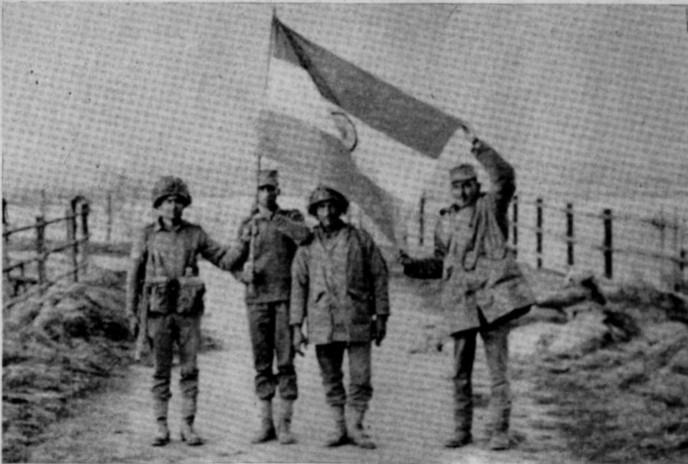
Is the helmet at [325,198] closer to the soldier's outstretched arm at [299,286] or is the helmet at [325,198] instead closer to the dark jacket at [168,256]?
the soldier's outstretched arm at [299,286]

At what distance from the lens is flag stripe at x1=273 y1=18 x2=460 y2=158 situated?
5.35 metres

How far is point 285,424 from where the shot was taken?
5.30 m

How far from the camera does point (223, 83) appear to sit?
598cm

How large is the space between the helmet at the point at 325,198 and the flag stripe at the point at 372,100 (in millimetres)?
525

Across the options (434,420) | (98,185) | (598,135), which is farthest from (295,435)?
(598,135)

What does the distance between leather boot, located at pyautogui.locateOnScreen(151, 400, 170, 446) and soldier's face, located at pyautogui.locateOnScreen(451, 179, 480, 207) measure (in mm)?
2103

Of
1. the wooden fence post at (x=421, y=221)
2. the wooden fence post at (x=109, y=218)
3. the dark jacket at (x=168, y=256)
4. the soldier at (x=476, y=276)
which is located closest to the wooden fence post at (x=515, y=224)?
the wooden fence post at (x=421, y=221)

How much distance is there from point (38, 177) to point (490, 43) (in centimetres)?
313

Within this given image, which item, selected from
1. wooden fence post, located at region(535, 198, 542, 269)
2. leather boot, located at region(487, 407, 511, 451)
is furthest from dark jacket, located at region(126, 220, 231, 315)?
wooden fence post, located at region(535, 198, 542, 269)

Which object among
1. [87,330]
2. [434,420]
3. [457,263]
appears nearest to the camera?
[457,263]

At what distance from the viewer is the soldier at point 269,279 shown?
16.9 feet

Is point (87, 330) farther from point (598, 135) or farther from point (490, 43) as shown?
point (598, 135)

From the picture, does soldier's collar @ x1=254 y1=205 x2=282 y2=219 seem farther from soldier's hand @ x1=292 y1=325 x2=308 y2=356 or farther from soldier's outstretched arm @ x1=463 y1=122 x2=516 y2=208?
soldier's outstretched arm @ x1=463 y1=122 x2=516 y2=208

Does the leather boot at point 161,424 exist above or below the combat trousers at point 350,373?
below
